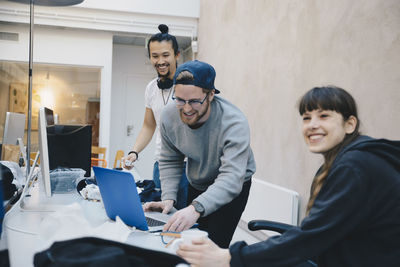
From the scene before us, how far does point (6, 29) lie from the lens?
590 centimetres

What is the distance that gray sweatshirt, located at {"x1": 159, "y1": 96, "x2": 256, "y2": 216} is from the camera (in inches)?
58.3

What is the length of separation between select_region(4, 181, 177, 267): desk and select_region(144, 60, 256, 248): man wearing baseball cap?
17cm

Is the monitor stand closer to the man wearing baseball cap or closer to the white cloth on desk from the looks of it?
the white cloth on desk

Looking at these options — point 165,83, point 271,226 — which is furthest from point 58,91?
point 271,226

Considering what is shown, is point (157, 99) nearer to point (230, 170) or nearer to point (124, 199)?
point (230, 170)

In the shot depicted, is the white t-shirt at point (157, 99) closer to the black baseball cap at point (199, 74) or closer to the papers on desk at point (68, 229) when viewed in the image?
the black baseball cap at point (199, 74)

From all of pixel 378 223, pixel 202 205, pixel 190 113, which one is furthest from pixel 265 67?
pixel 378 223

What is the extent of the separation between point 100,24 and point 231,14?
95.5 inches

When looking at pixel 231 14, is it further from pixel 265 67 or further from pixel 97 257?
pixel 97 257

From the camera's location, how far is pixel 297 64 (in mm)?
3205

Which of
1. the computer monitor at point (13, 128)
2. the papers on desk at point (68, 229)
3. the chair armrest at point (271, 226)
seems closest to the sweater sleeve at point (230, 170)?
the chair armrest at point (271, 226)

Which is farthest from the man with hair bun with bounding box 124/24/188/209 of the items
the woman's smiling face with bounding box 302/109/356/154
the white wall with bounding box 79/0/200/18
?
the white wall with bounding box 79/0/200/18

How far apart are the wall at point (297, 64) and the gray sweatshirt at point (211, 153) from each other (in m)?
0.71

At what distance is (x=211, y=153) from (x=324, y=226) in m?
0.74
